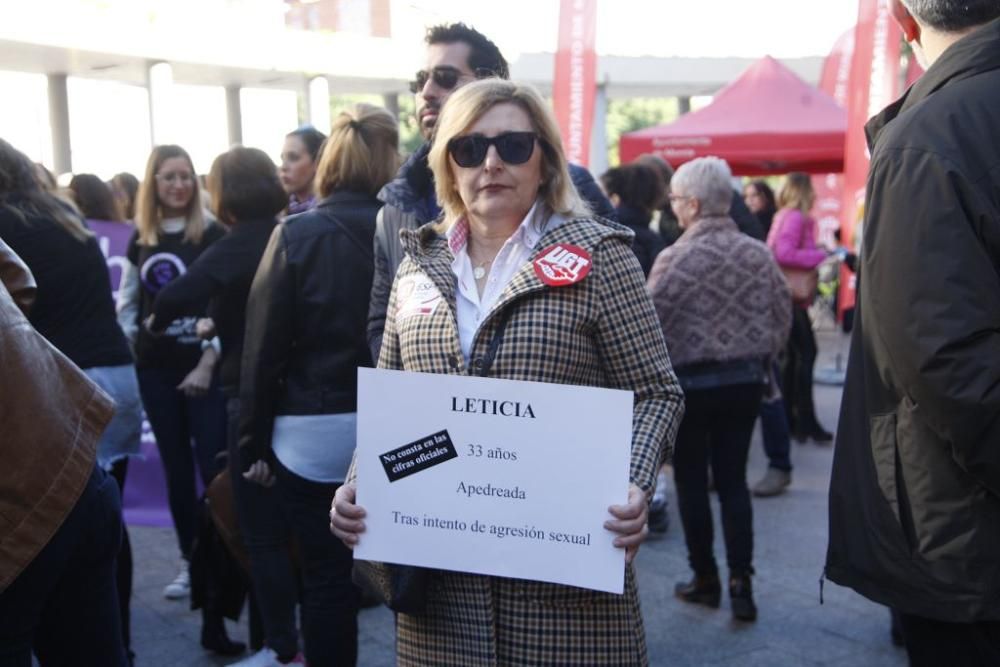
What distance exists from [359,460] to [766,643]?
2.91 m

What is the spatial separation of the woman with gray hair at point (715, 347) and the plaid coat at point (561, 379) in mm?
2514

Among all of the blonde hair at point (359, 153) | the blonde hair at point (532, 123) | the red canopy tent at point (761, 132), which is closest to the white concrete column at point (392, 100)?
the red canopy tent at point (761, 132)

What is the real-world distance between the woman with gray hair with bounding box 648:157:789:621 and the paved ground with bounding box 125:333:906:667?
21cm

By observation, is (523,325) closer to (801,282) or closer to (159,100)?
(801,282)

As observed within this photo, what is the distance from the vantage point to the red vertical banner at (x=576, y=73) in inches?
377

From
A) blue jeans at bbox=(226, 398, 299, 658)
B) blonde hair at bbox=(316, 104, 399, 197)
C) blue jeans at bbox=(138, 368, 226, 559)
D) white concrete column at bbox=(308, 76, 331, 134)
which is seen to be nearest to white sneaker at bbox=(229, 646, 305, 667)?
blue jeans at bbox=(226, 398, 299, 658)

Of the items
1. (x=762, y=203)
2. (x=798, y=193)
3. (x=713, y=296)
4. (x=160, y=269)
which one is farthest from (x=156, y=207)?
(x=762, y=203)

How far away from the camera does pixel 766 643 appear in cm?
451

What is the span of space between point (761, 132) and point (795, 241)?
Result: 2.72 metres

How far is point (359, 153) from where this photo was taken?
3.58 m

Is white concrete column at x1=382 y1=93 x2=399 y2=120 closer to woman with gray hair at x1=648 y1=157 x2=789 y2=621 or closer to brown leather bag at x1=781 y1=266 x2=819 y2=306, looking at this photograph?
brown leather bag at x1=781 y1=266 x2=819 y2=306

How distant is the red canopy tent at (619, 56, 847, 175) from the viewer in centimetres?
A: 1066

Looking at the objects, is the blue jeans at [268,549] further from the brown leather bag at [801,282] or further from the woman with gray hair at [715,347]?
the brown leather bag at [801,282]

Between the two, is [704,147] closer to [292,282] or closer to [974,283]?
[292,282]
